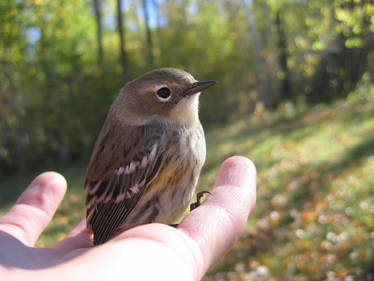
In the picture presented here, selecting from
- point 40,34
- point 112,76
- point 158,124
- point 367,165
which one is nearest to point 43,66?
point 40,34

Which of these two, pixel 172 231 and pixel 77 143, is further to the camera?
pixel 77 143

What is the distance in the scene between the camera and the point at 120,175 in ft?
8.93

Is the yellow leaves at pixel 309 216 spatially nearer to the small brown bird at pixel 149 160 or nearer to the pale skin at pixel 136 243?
the pale skin at pixel 136 243

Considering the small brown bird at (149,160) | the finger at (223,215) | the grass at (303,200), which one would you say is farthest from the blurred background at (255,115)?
the small brown bird at (149,160)

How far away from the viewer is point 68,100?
49.1 ft

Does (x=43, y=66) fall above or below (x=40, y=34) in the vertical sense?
below

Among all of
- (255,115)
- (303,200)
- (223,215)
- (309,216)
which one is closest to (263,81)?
(255,115)

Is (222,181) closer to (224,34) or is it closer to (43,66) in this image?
(43,66)

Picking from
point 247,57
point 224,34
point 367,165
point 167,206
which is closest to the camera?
point 167,206

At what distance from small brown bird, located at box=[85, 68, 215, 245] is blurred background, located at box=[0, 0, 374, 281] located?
3.05 m

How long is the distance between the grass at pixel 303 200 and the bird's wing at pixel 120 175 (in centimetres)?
319

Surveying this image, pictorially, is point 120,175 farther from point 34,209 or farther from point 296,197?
point 296,197

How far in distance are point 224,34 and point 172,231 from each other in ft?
65.1

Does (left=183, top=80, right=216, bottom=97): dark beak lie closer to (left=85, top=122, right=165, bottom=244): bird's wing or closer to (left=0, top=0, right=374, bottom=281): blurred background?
(left=85, top=122, right=165, bottom=244): bird's wing
